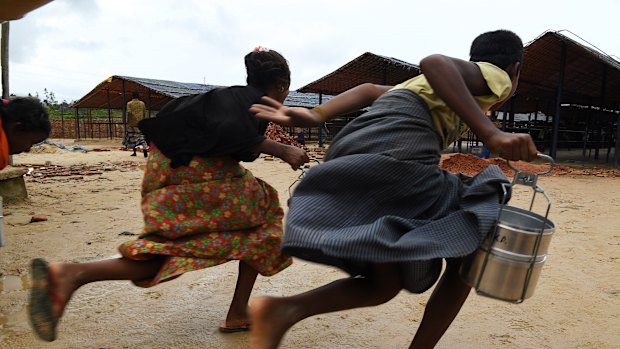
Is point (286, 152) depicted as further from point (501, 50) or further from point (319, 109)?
point (501, 50)

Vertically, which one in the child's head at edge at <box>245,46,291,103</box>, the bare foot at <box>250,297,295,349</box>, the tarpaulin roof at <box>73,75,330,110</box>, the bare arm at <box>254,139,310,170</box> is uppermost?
the tarpaulin roof at <box>73,75,330,110</box>

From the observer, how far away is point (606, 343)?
1.92 meters

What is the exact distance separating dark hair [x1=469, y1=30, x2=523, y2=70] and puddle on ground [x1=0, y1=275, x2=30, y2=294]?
2.64 metres

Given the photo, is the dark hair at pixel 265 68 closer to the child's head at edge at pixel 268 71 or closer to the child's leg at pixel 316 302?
the child's head at edge at pixel 268 71

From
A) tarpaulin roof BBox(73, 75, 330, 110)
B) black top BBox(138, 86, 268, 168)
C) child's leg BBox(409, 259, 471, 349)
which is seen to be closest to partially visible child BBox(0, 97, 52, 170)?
black top BBox(138, 86, 268, 168)

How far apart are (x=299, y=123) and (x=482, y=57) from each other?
67 centimetres

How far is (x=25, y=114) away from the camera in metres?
2.09

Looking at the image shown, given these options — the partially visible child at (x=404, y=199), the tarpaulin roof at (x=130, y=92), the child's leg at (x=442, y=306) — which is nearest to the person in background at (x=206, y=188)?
the partially visible child at (x=404, y=199)

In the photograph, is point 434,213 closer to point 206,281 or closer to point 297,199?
point 297,199

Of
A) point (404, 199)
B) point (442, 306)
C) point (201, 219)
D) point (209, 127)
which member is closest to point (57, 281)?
point (201, 219)

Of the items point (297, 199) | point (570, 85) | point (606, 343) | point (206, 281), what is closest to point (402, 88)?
point (297, 199)

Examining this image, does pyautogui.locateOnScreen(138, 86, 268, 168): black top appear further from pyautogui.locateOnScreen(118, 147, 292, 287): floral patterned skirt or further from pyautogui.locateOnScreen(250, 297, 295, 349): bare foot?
pyautogui.locateOnScreen(250, 297, 295, 349): bare foot

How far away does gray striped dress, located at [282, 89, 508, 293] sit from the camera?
117 cm

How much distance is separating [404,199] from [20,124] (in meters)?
1.82
